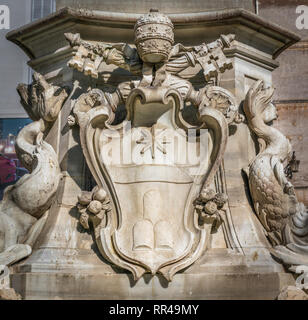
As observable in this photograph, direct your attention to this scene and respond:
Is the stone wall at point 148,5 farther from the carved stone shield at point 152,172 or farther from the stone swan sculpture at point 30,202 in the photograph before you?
the stone swan sculpture at point 30,202

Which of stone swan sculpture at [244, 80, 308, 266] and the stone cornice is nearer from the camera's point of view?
stone swan sculpture at [244, 80, 308, 266]

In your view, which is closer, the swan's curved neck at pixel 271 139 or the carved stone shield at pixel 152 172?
the carved stone shield at pixel 152 172

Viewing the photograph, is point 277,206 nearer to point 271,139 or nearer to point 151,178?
point 271,139

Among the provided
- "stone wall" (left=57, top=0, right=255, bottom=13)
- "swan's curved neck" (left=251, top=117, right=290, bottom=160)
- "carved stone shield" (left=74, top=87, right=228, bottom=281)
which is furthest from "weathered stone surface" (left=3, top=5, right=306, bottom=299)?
"stone wall" (left=57, top=0, right=255, bottom=13)

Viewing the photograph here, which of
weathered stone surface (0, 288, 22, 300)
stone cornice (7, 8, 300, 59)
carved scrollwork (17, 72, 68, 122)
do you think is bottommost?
weathered stone surface (0, 288, 22, 300)

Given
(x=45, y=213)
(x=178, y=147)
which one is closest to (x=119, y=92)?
(x=178, y=147)

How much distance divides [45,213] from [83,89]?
1304 millimetres

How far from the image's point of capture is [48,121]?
20.7ft

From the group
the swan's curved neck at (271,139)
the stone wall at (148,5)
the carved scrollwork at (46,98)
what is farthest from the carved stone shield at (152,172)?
the stone wall at (148,5)

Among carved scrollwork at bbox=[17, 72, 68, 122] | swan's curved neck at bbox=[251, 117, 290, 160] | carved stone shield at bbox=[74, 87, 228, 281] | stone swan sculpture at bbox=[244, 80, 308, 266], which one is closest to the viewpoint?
carved stone shield at bbox=[74, 87, 228, 281]

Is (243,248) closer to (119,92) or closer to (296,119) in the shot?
(119,92)

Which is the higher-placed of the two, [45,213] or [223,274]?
[45,213]

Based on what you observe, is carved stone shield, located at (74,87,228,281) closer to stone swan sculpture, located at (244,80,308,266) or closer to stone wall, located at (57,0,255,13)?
stone swan sculpture, located at (244,80,308,266)
